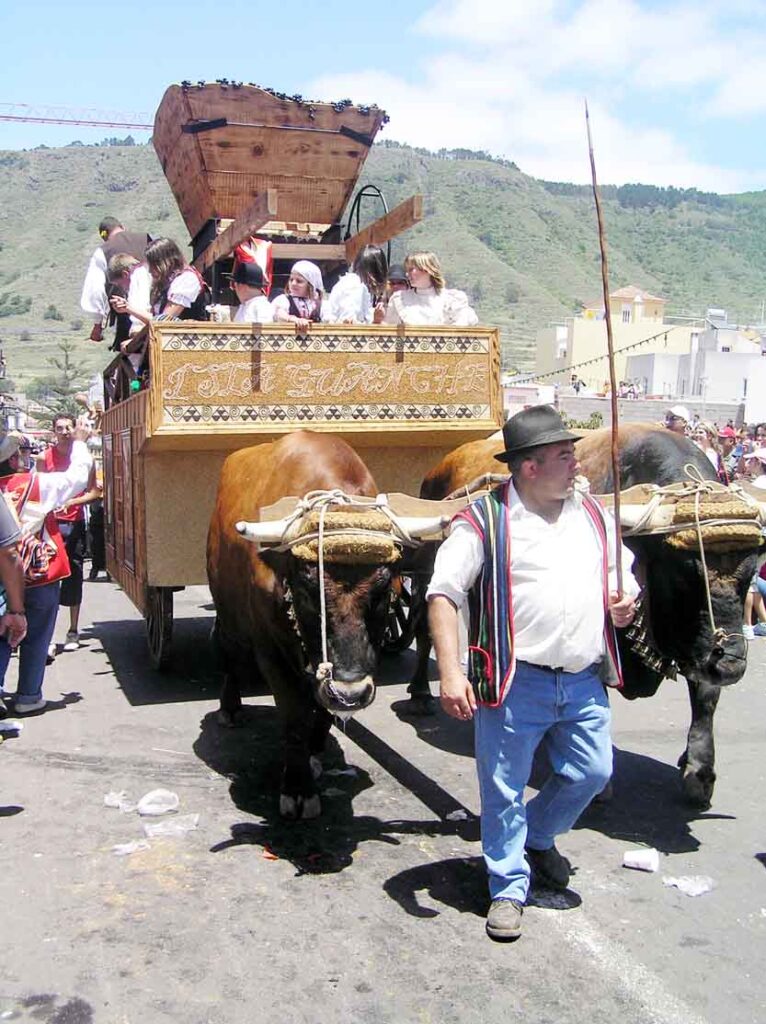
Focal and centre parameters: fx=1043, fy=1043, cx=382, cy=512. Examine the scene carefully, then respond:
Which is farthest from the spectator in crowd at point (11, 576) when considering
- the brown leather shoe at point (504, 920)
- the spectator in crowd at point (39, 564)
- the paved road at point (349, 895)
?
the brown leather shoe at point (504, 920)

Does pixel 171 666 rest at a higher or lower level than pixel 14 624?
lower

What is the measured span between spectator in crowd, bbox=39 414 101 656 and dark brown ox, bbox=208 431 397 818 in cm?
251

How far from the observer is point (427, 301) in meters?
7.91

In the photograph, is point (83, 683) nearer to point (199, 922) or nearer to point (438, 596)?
point (199, 922)

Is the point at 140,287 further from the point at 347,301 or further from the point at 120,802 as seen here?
the point at 120,802

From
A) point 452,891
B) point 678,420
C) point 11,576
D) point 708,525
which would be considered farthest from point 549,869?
point 678,420

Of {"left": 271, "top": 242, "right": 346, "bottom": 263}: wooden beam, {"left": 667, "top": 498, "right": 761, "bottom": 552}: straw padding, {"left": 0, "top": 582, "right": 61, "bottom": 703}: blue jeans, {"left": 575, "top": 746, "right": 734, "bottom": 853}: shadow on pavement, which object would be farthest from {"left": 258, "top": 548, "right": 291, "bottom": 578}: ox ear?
{"left": 271, "top": 242, "right": 346, "bottom": 263}: wooden beam

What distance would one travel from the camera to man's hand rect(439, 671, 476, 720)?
3.92m

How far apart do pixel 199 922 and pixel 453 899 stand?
3.46 feet

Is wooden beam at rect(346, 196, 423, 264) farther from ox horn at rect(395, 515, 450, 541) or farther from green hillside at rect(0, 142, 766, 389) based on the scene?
green hillside at rect(0, 142, 766, 389)

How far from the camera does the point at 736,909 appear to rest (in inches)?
170

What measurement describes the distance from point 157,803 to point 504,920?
213 centimetres

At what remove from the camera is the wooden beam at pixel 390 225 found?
820 centimetres

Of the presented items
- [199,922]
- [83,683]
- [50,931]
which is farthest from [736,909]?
[83,683]
